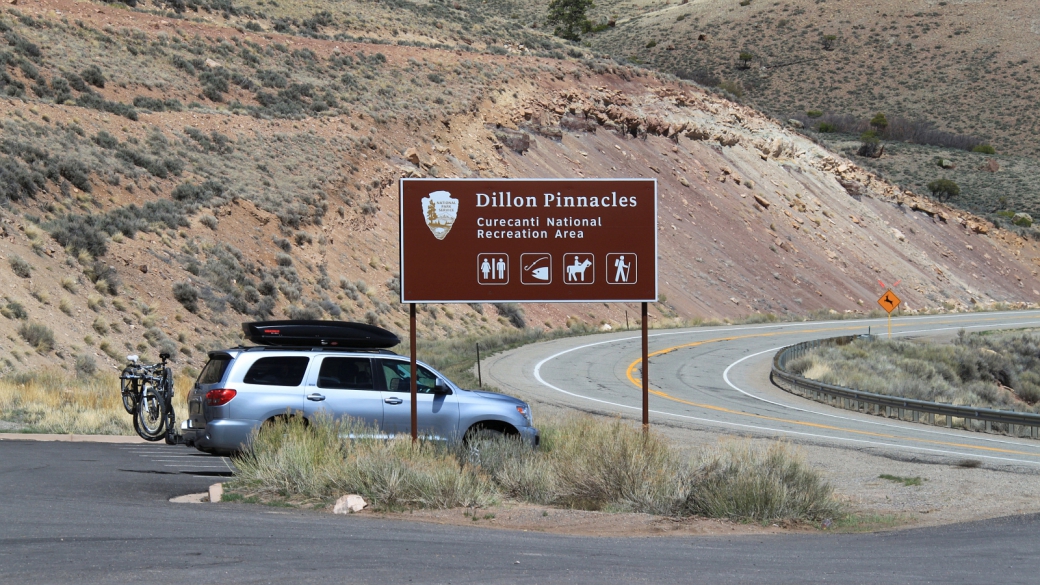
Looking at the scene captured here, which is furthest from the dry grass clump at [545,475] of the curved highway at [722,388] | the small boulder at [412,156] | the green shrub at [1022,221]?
the green shrub at [1022,221]

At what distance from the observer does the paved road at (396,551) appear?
7.71 meters

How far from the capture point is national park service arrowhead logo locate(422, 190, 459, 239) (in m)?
13.7

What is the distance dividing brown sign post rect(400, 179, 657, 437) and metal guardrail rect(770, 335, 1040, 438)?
403 inches

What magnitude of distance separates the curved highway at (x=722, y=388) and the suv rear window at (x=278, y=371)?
9.24 m

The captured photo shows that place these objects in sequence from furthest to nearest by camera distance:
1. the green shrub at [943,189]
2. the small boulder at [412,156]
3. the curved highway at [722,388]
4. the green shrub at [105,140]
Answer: the green shrub at [943,189] → the small boulder at [412,156] → the green shrub at [105,140] → the curved highway at [722,388]

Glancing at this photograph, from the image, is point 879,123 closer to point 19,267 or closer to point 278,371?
point 19,267

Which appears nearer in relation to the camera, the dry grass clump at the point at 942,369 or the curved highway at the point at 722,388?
the curved highway at the point at 722,388

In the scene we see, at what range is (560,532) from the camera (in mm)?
10203

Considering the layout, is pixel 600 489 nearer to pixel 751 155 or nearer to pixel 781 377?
pixel 781 377

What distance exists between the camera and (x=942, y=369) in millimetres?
33625

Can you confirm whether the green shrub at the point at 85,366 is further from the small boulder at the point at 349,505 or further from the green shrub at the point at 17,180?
the small boulder at the point at 349,505

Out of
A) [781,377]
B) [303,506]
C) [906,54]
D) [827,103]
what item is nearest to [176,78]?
[781,377]

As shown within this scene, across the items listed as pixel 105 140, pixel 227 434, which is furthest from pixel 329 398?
→ pixel 105 140

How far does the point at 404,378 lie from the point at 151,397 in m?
4.50
